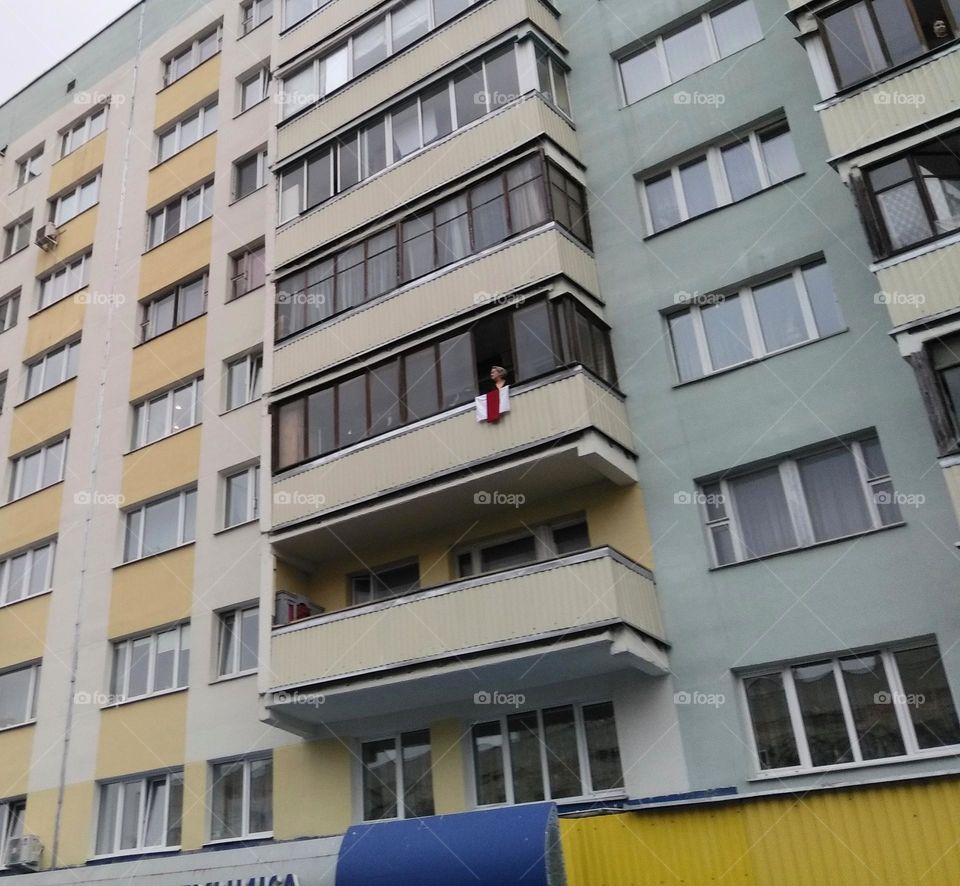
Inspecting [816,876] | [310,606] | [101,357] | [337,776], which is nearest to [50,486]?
[101,357]

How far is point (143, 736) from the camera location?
18.2 m

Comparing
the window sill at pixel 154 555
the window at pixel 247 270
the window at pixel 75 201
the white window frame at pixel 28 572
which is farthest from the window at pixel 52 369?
the window sill at pixel 154 555

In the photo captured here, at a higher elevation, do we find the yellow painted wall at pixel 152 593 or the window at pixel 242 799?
the yellow painted wall at pixel 152 593

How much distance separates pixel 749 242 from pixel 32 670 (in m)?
17.5

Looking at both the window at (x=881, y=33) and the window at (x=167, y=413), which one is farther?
the window at (x=167, y=413)

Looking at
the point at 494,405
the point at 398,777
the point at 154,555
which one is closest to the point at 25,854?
the point at 154,555

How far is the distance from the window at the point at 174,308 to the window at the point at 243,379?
2214 millimetres

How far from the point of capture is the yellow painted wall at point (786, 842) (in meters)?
10.1

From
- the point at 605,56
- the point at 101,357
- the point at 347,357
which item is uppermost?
the point at 605,56

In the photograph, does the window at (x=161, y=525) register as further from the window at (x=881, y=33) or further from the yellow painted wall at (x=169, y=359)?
the window at (x=881, y=33)

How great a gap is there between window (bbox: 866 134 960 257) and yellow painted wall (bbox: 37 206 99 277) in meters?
21.2

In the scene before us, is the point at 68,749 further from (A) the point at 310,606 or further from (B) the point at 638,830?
(B) the point at 638,830

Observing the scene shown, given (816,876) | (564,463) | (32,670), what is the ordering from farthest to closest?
(32,670)
(564,463)
(816,876)

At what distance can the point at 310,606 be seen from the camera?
55.7 feet
